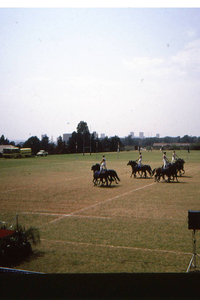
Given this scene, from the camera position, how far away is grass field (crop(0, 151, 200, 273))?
7.94m

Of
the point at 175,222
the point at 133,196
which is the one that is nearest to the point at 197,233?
the point at 175,222

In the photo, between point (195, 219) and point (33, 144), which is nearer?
point (195, 219)

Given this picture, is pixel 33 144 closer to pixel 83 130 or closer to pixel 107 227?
pixel 83 130

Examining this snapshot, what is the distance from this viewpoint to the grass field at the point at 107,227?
7.94m

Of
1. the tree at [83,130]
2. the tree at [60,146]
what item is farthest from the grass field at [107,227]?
the tree at [60,146]

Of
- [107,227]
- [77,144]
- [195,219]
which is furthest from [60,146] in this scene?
[195,219]

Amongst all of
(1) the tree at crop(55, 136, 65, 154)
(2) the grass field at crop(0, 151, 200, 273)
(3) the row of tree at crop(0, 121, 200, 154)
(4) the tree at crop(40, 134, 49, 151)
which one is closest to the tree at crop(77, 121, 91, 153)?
(3) the row of tree at crop(0, 121, 200, 154)

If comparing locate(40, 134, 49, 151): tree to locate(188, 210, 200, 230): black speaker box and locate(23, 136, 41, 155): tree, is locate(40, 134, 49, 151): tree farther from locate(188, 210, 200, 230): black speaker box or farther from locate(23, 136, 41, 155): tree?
locate(188, 210, 200, 230): black speaker box

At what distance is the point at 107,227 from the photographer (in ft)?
35.9

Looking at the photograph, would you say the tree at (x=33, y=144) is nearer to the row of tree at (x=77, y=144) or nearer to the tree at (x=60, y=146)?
the row of tree at (x=77, y=144)

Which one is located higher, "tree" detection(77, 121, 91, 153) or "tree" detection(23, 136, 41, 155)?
"tree" detection(77, 121, 91, 153)

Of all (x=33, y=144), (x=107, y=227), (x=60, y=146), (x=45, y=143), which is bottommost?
(x=107, y=227)
